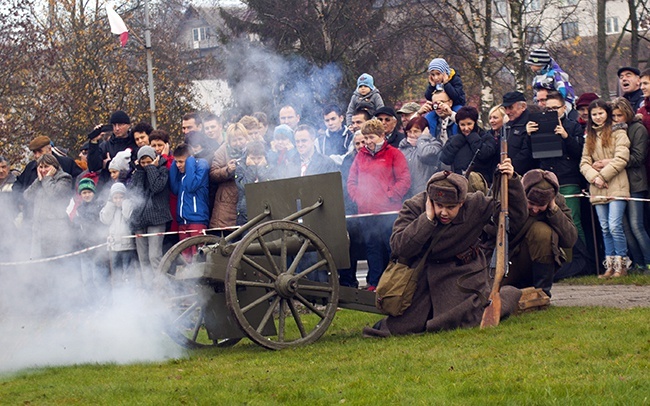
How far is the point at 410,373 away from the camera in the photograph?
755cm

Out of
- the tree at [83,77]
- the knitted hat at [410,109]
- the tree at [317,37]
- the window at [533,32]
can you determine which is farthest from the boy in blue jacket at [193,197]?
the tree at [83,77]

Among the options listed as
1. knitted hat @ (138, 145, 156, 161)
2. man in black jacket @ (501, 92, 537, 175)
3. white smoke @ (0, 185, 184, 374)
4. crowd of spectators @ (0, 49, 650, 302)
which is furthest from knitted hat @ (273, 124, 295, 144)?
white smoke @ (0, 185, 184, 374)

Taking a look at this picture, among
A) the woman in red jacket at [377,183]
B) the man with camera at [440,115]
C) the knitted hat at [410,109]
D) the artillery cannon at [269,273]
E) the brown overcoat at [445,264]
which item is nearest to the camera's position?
the artillery cannon at [269,273]

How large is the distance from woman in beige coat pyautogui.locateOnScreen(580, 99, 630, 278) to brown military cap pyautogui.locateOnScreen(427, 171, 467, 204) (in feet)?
12.6

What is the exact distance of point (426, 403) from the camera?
6.62 m

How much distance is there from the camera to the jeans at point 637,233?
40.7 ft

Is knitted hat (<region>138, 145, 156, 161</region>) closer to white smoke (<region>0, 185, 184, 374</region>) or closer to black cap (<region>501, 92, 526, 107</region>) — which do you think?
white smoke (<region>0, 185, 184, 374</region>)

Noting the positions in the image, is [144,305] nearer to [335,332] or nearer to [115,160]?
[335,332]

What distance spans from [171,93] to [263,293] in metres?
29.9

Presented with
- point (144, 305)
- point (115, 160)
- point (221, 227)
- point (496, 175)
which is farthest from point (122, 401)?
point (115, 160)

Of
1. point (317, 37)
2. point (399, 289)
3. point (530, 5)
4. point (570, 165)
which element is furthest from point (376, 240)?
point (530, 5)

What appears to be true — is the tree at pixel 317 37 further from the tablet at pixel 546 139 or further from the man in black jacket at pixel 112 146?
the tablet at pixel 546 139

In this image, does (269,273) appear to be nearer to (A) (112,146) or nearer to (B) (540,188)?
(B) (540,188)

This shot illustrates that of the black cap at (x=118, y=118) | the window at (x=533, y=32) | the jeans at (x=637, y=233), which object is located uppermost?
the window at (x=533, y=32)
